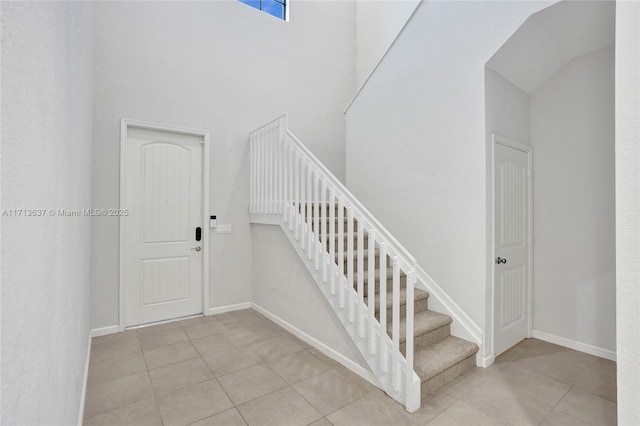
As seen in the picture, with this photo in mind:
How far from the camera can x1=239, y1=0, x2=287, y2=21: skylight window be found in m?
4.36

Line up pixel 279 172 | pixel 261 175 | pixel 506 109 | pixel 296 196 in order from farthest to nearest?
pixel 261 175, pixel 279 172, pixel 296 196, pixel 506 109

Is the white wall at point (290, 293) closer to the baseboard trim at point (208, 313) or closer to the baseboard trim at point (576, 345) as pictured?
the baseboard trim at point (208, 313)

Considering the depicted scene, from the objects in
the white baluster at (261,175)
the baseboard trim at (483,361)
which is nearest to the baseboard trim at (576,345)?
the baseboard trim at (483,361)

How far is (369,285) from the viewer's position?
7.30 feet

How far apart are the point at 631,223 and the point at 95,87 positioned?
4323mm

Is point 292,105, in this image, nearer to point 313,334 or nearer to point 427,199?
point 427,199

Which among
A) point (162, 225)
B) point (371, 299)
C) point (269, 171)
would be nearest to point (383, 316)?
point (371, 299)

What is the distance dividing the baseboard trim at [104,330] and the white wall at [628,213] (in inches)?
158

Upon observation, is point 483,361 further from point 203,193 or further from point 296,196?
point 203,193

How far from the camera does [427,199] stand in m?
3.08

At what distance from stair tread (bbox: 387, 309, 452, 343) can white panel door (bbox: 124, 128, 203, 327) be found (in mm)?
2598

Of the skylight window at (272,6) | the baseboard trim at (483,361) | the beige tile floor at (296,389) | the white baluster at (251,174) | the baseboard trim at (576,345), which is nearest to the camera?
the beige tile floor at (296,389)

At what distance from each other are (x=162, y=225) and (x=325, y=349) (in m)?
2.39

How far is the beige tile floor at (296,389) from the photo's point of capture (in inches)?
76.2
